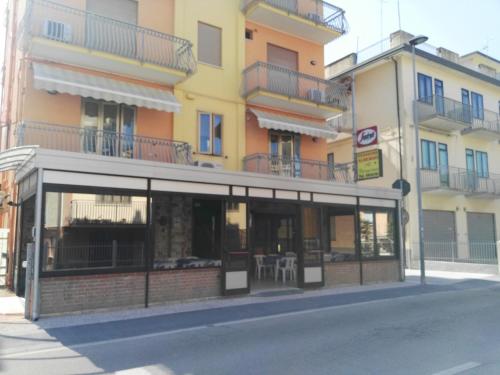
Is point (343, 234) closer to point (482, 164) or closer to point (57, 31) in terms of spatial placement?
point (57, 31)

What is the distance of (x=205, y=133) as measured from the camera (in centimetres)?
1598

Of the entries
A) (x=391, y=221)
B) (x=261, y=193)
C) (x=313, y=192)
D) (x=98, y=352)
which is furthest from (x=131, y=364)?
(x=391, y=221)

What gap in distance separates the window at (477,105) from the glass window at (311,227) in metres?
17.6

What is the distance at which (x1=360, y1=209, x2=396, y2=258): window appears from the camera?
16.2 meters

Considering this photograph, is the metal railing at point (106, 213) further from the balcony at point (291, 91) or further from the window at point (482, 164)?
the window at point (482, 164)

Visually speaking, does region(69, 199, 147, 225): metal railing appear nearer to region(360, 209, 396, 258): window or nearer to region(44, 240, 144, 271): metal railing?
region(44, 240, 144, 271): metal railing

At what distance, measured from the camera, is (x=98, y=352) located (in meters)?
7.03

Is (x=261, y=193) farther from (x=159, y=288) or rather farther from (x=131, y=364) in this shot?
(x=131, y=364)

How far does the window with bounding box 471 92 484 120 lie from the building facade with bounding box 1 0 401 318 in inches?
507

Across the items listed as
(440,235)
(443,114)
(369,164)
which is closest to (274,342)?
(369,164)

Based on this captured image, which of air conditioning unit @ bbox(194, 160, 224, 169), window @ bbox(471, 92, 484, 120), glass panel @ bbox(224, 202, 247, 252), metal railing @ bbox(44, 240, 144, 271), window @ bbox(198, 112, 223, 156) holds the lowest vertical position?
metal railing @ bbox(44, 240, 144, 271)

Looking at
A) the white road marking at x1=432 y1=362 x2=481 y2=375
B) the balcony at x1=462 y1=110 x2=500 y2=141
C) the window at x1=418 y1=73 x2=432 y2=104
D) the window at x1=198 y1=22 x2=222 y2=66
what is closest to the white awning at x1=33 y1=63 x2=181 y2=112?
the window at x1=198 y1=22 x2=222 y2=66

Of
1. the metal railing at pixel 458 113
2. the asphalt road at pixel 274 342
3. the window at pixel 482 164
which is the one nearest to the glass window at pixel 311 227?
the asphalt road at pixel 274 342

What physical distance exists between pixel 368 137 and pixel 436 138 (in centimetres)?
946
